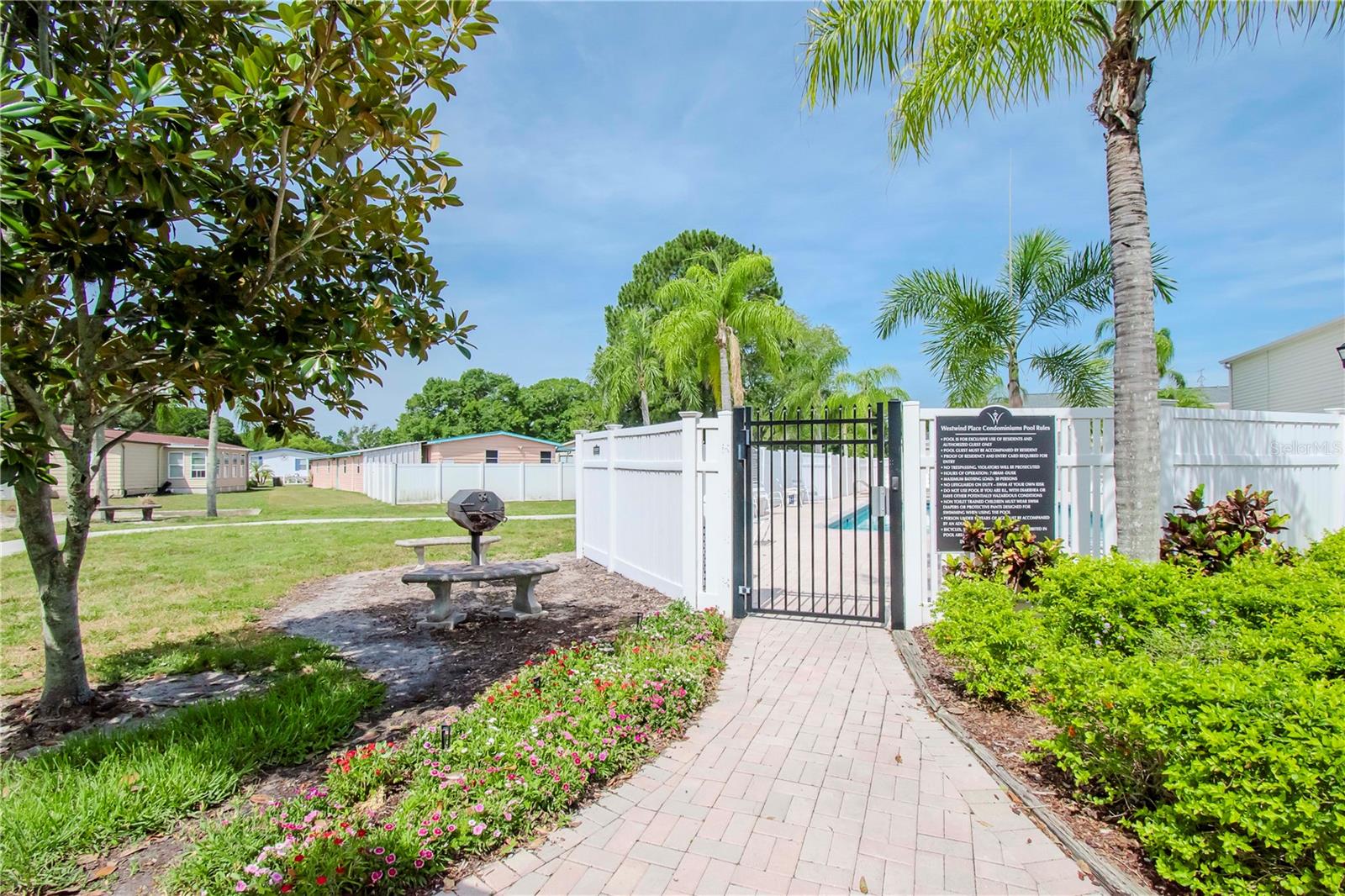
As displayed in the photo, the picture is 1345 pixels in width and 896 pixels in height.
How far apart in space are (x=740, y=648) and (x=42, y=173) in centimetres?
513

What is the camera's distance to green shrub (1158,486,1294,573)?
225 inches

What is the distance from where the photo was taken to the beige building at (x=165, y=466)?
29.7 meters

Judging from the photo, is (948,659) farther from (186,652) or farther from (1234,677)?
(186,652)

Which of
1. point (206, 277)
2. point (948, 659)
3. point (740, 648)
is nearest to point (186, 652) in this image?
point (206, 277)

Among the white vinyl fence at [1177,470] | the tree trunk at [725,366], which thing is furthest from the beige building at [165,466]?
the white vinyl fence at [1177,470]

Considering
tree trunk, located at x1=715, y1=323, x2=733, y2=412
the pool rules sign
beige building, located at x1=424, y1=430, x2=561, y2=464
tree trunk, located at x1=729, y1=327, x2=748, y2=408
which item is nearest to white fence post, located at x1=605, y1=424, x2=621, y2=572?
the pool rules sign

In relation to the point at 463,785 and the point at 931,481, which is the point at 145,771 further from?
the point at 931,481

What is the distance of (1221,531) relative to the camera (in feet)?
19.9

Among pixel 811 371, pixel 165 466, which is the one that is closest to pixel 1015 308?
pixel 811 371

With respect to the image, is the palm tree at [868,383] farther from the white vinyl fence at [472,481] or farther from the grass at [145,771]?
the grass at [145,771]

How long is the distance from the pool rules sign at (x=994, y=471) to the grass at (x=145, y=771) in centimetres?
502

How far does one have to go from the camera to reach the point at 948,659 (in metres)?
4.99

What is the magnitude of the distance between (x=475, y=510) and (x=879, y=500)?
4.28 meters

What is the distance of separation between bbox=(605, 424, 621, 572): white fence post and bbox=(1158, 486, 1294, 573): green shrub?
6.00m
